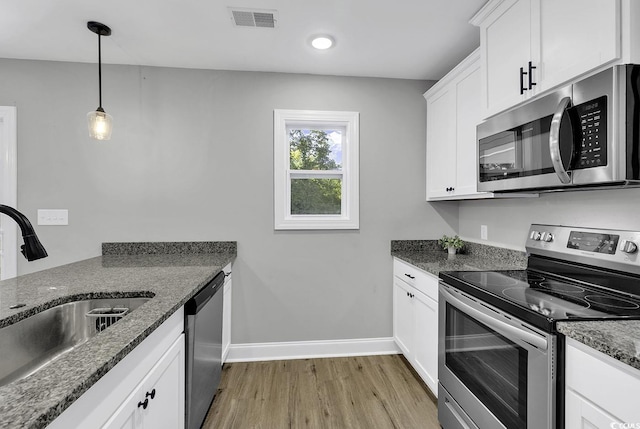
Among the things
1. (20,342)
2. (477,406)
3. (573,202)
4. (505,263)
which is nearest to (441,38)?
(573,202)

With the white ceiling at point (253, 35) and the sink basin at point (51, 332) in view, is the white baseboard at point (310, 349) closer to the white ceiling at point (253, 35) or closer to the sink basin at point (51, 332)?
the sink basin at point (51, 332)

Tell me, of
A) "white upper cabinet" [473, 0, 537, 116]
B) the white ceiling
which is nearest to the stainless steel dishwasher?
the white ceiling

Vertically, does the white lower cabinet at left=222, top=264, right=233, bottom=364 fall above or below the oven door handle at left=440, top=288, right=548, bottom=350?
below

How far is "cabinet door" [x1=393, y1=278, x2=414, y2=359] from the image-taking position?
2.48 m

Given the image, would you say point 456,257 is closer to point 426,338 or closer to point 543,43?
point 426,338

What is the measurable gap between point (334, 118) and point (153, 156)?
1.60 meters

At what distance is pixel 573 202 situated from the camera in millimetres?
1738

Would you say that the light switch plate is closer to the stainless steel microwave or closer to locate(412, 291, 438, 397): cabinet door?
locate(412, 291, 438, 397): cabinet door

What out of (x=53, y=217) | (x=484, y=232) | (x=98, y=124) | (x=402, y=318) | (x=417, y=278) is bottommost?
(x=402, y=318)

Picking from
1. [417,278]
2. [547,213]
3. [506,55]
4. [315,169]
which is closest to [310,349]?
[417,278]

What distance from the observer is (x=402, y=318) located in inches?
104

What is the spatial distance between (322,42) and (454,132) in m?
1.18

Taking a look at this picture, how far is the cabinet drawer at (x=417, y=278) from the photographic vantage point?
6.70 feet

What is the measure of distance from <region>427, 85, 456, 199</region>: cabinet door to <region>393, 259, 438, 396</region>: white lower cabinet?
0.72 metres
